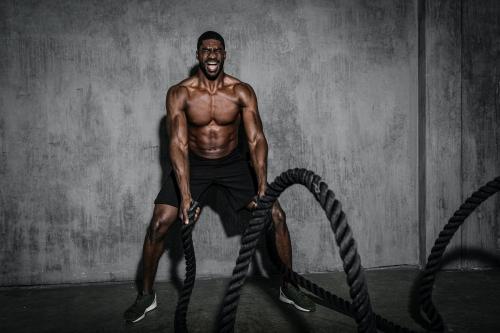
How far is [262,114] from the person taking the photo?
315 centimetres

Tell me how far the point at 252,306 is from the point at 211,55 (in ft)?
5.70

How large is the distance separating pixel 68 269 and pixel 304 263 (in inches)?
76.8

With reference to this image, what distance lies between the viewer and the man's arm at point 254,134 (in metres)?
2.60

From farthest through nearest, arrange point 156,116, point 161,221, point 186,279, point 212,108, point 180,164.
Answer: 1. point 156,116
2. point 212,108
3. point 161,221
4. point 180,164
5. point 186,279

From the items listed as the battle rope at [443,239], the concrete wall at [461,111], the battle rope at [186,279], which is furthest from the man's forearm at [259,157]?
the concrete wall at [461,111]

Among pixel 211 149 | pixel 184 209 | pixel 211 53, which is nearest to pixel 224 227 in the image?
pixel 211 149

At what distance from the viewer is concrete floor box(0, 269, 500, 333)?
2293 millimetres

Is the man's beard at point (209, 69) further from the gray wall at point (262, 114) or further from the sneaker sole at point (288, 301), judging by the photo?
the sneaker sole at point (288, 301)

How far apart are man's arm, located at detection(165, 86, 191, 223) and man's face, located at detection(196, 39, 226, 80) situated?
226 millimetres

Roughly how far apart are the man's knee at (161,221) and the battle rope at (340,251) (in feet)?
1.85

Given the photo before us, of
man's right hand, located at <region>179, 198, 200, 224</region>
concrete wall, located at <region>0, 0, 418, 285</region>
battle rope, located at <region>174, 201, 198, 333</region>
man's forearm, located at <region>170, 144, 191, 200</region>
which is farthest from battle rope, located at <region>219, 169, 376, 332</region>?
concrete wall, located at <region>0, 0, 418, 285</region>

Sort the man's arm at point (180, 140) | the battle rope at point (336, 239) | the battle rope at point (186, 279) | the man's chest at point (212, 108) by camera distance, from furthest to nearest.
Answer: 1. the man's chest at point (212, 108)
2. the man's arm at point (180, 140)
3. the battle rope at point (186, 279)
4. the battle rope at point (336, 239)

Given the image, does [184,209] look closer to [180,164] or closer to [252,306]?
[180,164]

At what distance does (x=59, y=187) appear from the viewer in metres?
3.04
